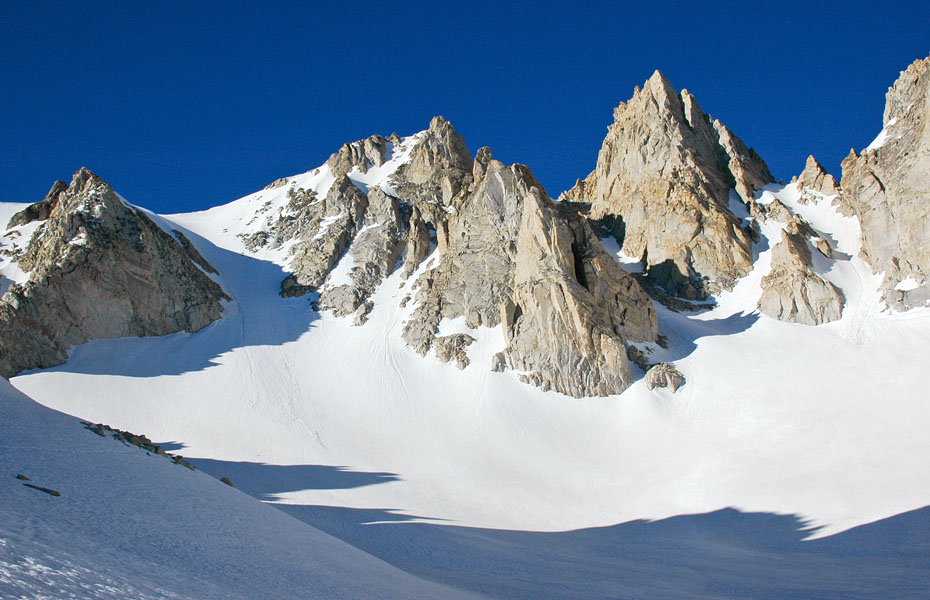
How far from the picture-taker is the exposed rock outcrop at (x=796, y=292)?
4544cm

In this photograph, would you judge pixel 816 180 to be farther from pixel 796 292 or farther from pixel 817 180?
pixel 796 292

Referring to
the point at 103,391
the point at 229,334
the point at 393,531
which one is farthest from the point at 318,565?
the point at 229,334

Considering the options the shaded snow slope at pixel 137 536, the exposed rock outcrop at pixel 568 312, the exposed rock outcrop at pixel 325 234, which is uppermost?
the exposed rock outcrop at pixel 325 234

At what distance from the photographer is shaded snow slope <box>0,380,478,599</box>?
5.53 m

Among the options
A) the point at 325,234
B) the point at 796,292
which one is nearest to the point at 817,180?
the point at 796,292

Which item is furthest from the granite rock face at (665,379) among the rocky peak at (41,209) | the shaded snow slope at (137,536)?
the rocky peak at (41,209)

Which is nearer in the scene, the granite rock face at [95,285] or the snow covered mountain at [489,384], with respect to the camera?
the snow covered mountain at [489,384]

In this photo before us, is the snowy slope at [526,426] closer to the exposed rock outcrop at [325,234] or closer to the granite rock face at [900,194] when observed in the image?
the granite rock face at [900,194]

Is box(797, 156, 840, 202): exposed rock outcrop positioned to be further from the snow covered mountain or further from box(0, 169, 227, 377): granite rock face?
box(0, 169, 227, 377): granite rock face

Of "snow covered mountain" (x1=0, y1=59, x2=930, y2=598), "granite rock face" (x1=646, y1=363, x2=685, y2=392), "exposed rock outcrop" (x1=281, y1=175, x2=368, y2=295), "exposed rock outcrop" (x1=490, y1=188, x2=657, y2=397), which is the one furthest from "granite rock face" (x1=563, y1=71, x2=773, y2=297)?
"exposed rock outcrop" (x1=281, y1=175, x2=368, y2=295)

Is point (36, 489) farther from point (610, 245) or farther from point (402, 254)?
point (610, 245)

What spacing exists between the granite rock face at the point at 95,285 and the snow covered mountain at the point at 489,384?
228 mm

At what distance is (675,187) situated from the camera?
58.8 metres

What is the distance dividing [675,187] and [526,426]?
118 feet
